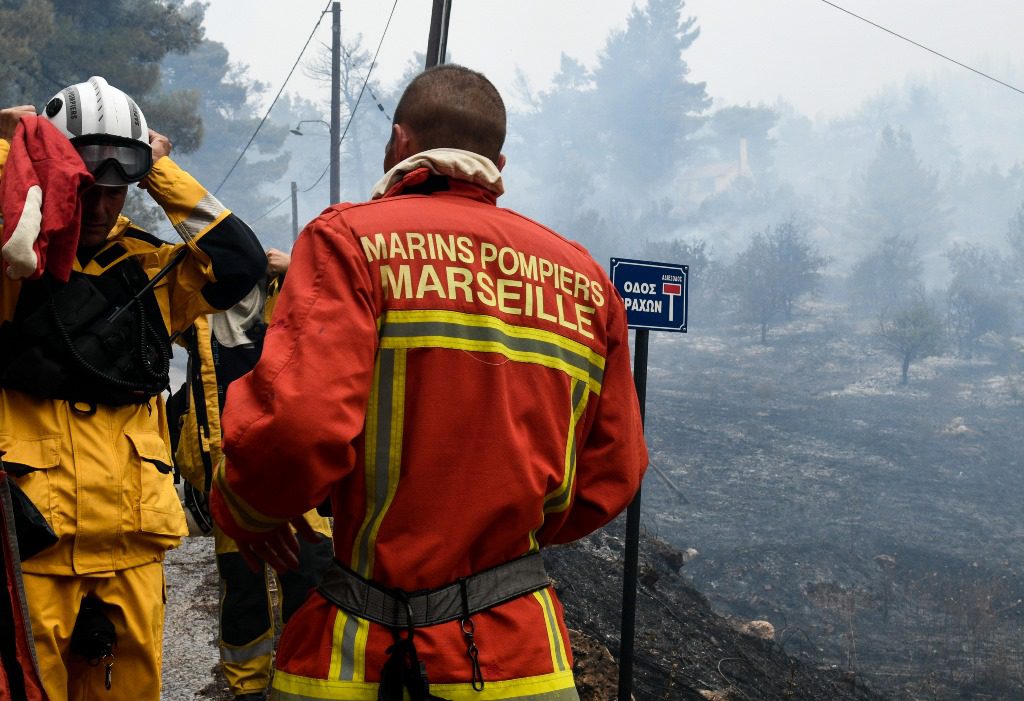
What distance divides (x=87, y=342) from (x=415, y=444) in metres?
1.29

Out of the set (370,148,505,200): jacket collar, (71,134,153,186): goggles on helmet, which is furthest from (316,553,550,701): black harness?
(71,134,153,186): goggles on helmet

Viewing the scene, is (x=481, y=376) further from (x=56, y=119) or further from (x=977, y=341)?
(x=977, y=341)

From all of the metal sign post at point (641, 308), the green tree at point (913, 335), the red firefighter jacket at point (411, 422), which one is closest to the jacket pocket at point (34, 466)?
the red firefighter jacket at point (411, 422)

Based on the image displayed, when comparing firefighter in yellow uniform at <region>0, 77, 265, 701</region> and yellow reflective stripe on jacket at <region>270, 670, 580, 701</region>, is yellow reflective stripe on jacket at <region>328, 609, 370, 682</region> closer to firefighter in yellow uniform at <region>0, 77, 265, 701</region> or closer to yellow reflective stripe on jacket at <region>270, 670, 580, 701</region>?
yellow reflective stripe on jacket at <region>270, 670, 580, 701</region>

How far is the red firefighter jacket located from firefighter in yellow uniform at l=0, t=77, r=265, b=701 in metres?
0.92

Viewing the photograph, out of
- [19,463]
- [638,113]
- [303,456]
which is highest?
[638,113]

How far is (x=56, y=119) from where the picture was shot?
2734 millimetres

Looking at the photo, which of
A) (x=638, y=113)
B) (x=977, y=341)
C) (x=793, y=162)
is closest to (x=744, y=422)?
(x=977, y=341)

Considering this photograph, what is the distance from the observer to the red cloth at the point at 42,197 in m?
2.31

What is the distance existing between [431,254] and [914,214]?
69.4 m

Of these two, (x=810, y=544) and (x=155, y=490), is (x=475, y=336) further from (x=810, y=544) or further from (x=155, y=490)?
(x=810, y=544)

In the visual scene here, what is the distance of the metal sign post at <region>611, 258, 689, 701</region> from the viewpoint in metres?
4.81

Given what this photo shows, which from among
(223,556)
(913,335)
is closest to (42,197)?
(223,556)

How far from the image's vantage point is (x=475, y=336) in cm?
176
